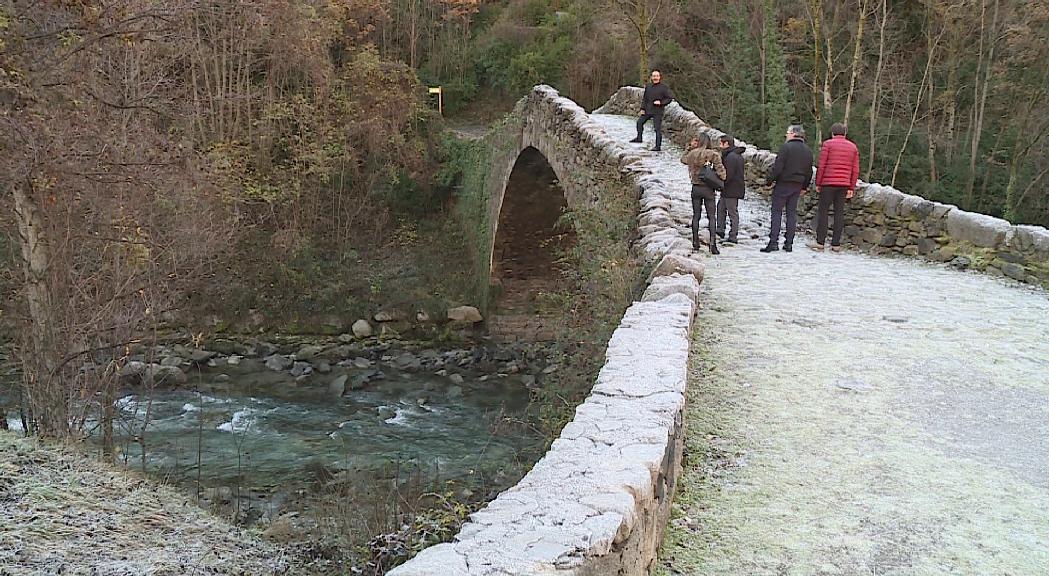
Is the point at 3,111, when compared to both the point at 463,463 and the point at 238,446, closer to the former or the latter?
the point at 238,446

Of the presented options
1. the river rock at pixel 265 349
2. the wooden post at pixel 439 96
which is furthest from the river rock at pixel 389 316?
the wooden post at pixel 439 96

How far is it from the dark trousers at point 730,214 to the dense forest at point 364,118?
221 inches

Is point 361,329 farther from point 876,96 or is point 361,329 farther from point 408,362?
point 876,96

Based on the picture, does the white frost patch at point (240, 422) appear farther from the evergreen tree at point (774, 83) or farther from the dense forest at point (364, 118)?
the evergreen tree at point (774, 83)

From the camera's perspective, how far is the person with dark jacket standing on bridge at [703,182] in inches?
300

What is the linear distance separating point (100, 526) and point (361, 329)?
1154 centimetres

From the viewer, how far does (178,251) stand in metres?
10.8

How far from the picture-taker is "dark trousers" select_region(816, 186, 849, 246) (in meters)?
8.01

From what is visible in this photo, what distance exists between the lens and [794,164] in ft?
25.5

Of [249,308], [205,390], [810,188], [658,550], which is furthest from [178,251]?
[658,550]

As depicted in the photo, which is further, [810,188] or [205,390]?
[205,390]

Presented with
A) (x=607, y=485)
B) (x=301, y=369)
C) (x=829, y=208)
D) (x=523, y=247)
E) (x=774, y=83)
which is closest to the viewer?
(x=607, y=485)

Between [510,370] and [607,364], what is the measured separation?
470 inches

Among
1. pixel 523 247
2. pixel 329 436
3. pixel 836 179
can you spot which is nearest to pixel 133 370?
pixel 329 436
